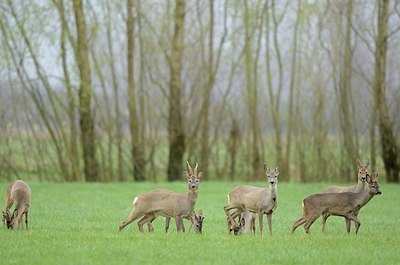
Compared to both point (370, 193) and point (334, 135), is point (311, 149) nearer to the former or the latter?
point (334, 135)

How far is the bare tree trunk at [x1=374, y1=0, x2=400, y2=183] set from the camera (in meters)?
35.5

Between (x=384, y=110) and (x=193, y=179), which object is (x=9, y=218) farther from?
(x=384, y=110)

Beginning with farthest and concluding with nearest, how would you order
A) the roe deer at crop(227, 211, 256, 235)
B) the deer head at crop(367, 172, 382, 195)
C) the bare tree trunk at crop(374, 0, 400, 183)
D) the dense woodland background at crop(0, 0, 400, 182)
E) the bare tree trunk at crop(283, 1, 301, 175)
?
the bare tree trunk at crop(283, 1, 301, 175) < the dense woodland background at crop(0, 0, 400, 182) < the bare tree trunk at crop(374, 0, 400, 183) < the deer head at crop(367, 172, 382, 195) < the roe deer at crop(227, 211, 256, 235)

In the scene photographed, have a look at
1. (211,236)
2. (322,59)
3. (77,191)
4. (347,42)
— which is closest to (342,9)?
(347,42)

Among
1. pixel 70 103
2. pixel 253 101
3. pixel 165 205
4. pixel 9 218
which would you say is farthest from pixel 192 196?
pixel 253 101

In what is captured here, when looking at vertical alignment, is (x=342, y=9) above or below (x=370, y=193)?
above

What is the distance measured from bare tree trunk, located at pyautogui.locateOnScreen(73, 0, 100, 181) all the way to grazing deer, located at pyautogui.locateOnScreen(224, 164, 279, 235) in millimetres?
19521

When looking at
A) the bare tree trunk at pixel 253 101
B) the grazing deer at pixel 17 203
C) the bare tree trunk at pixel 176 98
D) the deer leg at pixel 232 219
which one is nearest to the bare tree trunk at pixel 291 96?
the bare tree trunk at pixel 253 101

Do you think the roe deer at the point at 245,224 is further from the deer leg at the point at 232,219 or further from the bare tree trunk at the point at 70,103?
the bare tree trunk at the point at 70,103

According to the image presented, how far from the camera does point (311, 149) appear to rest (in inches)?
1672

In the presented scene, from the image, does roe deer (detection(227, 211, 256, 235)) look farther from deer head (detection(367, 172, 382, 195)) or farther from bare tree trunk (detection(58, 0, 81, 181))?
bare tree trunk (detection(58, 0, 81, 181))

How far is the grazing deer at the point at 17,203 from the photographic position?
1656 centimetres

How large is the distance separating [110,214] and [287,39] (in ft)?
80.2

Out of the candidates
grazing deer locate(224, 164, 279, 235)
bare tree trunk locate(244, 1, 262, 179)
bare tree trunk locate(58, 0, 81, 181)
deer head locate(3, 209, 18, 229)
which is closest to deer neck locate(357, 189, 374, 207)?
grazing deer locate(224, 164, 279, 235)
